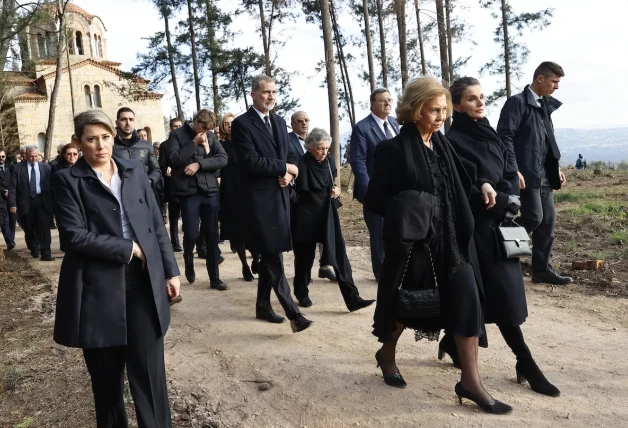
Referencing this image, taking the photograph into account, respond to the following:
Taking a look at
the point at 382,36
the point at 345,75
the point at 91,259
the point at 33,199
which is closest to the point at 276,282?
the point at 91,259

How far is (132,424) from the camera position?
3648mm

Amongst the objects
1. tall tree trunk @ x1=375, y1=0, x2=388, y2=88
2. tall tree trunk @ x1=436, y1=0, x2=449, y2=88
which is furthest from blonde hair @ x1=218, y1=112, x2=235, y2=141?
tall tree trunk @ x1=375, y1=0, x2=388, y2=88

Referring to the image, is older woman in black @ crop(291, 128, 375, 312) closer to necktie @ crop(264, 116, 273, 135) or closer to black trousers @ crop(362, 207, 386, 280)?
black trousers @ crop(362, 207, 386, 280)

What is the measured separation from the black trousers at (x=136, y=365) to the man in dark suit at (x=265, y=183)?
2185 mm

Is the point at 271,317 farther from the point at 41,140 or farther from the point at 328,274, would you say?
the point at 41,140

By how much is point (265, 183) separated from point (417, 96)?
6.82ft

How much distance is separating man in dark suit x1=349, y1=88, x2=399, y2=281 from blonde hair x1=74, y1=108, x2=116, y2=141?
3667 mm

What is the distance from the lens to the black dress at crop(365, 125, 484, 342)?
11.6 ft

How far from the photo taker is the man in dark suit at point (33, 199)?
10680mm

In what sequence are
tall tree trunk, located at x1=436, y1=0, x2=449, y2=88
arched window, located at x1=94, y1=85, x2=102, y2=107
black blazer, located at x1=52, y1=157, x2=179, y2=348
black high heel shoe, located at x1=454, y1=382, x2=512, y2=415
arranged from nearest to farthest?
black blazer, located at x1=52, y1=157, x2=179, y2=348 < black high heel shoe, located at x1=454, y1=382, x2=512, y2=415 < tall tree trunk, located at x1=436, y1=0, x2=449, y2=88 < arched window, located at x1=94, y1=85, x2=102, y2=107

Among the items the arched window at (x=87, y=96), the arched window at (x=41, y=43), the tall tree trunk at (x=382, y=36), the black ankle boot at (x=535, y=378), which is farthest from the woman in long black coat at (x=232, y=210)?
the arched window at (x=87, y=96)

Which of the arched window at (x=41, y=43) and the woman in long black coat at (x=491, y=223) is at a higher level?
the arched window at (x=41, y=43)

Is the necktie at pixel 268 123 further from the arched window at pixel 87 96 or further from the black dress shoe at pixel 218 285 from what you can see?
the arched window at pixel 87 96

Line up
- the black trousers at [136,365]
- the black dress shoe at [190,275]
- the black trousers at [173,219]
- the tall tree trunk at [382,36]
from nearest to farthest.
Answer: the black trousers at [136,365] → the black dress shoe at [190,275] → the black trousers at [173,219] → the tall tree trunk at [382,36]
